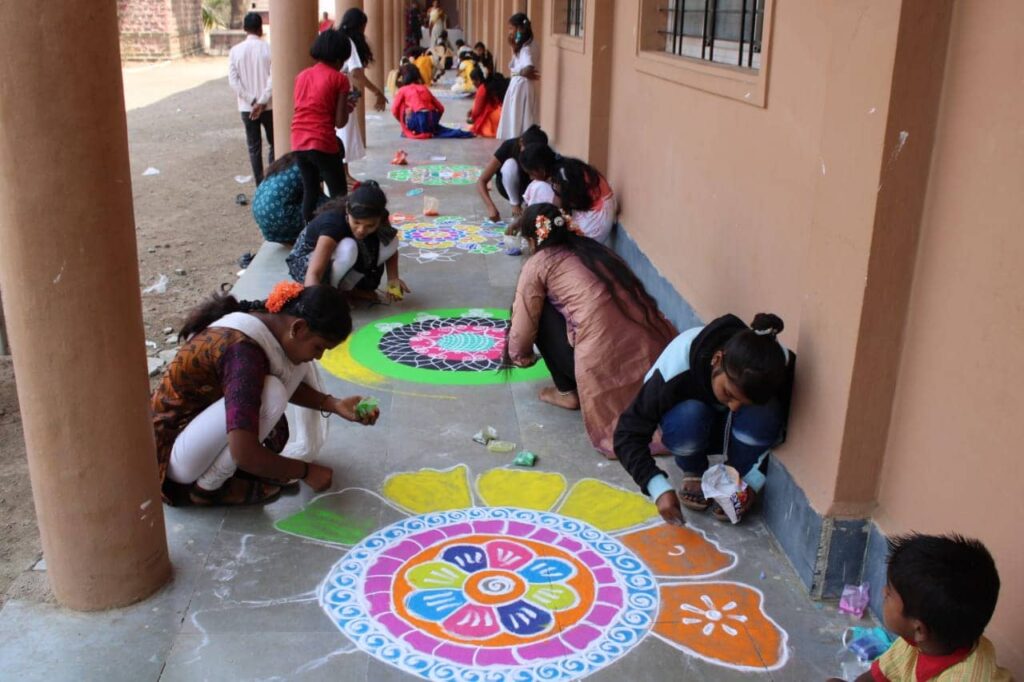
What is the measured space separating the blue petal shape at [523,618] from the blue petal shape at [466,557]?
0.23 metres

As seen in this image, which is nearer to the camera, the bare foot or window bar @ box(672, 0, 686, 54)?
the bare foot

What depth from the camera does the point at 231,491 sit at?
3.44m

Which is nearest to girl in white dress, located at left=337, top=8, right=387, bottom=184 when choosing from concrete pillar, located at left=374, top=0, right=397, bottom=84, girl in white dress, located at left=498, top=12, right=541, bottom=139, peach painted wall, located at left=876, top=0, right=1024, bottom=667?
girl in white dress, located at left=498, top=12, right=541, bottom=139

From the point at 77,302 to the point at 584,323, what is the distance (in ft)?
7.03

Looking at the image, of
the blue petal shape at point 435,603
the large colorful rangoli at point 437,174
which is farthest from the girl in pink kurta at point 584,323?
the large colorful rangoli at point 437,174

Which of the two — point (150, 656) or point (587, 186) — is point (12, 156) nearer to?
point (150, 656)

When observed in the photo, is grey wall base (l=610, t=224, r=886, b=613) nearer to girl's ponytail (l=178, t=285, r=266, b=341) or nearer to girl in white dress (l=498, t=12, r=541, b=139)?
girl's ponytail (l=178, t=285, r=266, b=341)

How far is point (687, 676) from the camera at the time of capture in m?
2.61

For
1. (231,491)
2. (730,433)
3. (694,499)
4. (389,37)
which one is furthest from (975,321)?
(389,37)

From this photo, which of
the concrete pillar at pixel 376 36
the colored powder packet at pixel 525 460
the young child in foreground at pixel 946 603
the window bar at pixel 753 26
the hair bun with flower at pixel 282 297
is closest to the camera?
the young child in foreground at pixel 946 603

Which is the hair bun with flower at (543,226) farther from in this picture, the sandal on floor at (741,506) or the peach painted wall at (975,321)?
the peach painted wall at (975,321)

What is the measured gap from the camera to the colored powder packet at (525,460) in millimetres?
3818

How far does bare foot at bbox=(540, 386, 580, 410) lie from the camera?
4.38m

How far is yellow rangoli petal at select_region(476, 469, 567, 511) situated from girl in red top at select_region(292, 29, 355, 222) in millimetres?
3345
